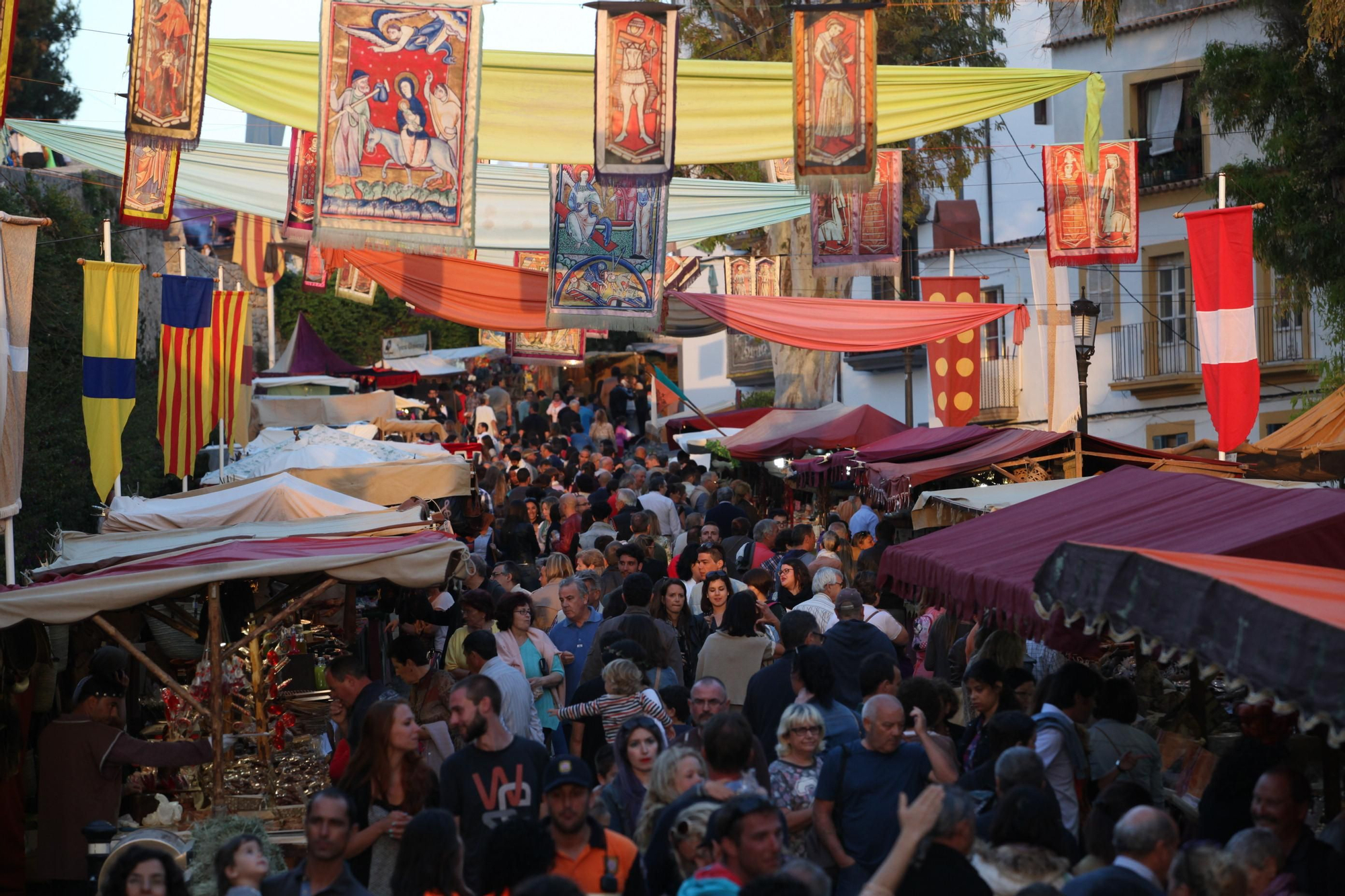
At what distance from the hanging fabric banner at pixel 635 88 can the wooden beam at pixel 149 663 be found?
4642 mm

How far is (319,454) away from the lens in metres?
16.9

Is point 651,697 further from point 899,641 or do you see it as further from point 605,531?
point 605,531

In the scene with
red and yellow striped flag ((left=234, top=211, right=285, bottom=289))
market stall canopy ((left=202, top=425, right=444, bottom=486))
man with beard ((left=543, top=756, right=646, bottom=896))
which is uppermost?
red and yellow striped flag ((left=234, top=211, right=285, bottom=289))

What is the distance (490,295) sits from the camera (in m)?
15.3

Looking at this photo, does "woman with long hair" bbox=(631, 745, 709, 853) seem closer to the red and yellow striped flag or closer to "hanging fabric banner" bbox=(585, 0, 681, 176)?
"hanging fabric banner" bbox=(585, 0, 681, 176)

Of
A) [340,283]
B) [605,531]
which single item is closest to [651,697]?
[605,531]

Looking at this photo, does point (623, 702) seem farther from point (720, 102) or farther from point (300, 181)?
point (300, 181)

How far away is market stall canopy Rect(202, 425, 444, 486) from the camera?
16.8 metres

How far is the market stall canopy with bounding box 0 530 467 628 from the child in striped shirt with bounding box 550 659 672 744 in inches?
49.4

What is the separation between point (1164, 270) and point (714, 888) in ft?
81.4

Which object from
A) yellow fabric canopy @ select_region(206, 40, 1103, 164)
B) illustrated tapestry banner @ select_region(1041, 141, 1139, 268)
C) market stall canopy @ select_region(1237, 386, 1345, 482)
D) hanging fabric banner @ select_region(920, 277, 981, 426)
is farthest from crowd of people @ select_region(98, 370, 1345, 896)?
hanging fabric banner @ select_region(920, 277, 981, 426)

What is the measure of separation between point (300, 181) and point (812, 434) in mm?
8984

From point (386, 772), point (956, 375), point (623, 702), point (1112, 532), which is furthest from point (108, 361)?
point (956, 375)

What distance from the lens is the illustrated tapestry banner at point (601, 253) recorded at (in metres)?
13.6
